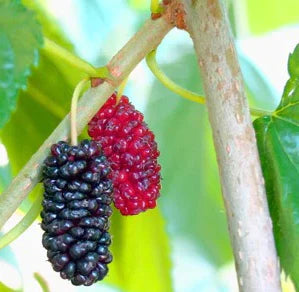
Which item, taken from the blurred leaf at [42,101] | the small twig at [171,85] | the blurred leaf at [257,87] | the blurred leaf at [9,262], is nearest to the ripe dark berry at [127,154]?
the small twig at [171,85]

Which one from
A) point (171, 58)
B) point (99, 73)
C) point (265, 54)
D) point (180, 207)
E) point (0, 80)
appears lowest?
point (0, 80)

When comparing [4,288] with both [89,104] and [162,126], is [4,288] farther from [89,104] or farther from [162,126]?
[162,126]

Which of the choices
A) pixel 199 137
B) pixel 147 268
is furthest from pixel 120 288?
pixel 199 137

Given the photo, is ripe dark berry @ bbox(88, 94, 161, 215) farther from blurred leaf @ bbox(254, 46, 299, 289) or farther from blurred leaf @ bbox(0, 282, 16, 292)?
blurred leaf @ bbox(0, 282, 16, 292)

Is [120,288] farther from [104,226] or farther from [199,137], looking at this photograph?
[104,226]

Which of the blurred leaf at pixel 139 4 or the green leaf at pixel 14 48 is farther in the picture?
the blurred leaf at pixel 139 4

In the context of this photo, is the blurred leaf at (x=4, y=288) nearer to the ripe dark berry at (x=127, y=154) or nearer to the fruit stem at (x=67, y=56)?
the ripe dark berry at (x=127, y=154)
